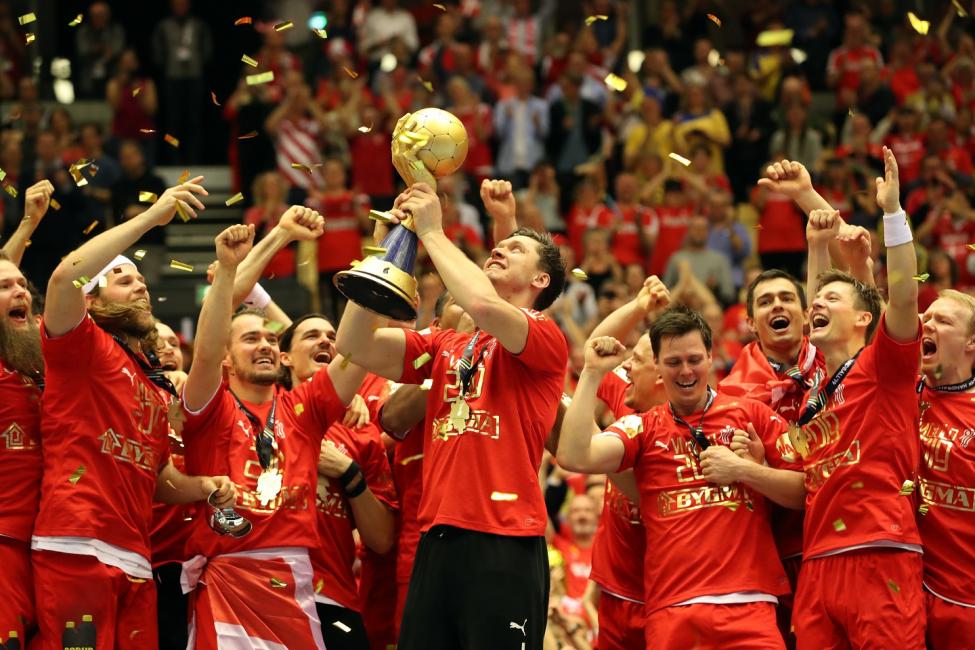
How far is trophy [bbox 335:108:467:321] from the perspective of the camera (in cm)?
578

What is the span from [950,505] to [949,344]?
763 mm

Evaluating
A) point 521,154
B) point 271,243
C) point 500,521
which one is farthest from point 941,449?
point 521,154

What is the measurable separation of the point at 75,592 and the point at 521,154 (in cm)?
1068

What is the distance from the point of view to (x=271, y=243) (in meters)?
7.27

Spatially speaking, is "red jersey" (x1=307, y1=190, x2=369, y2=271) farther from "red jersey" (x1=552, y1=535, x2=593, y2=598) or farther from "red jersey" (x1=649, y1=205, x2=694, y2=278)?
"red jersey" (x1=552, y1=535, x2=593, y2=598)

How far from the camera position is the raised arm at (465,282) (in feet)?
19.3

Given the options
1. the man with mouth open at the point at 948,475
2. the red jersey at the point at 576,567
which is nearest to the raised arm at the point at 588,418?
the man with mouth open at the point at 948,475

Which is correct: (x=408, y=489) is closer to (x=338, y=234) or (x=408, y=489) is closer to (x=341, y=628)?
(x=341, y=628)

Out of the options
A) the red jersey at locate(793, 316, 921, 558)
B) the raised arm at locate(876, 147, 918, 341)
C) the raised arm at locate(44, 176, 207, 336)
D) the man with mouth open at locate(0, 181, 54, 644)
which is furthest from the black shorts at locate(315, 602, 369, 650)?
the raised arm at locate(876, 147, 918, 341)

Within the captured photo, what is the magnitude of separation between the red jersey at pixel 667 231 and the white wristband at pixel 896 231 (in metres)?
8.56

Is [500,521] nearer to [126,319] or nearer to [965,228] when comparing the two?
[126,319]

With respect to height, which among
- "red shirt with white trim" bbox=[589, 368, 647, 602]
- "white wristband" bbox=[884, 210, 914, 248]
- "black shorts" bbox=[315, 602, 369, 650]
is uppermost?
"white wristband" bbox=[884, 210, 914, 248]

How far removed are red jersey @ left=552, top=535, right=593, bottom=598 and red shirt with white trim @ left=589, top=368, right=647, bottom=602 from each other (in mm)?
2541

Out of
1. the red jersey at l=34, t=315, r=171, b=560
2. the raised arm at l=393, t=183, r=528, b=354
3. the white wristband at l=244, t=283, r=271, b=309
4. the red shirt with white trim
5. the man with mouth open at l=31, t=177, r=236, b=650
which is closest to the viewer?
the raised arm at l=393, t=183, r=528, b=354
